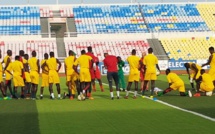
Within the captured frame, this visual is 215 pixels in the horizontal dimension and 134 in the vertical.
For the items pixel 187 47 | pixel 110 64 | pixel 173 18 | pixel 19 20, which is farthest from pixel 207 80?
pixel 173 18

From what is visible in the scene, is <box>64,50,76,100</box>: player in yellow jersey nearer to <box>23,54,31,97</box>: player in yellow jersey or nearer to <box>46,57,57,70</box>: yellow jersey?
<box>46,57,57,70</box>: yellow jersey

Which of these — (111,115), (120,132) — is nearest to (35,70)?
(111,115)

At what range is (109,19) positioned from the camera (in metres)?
63.4

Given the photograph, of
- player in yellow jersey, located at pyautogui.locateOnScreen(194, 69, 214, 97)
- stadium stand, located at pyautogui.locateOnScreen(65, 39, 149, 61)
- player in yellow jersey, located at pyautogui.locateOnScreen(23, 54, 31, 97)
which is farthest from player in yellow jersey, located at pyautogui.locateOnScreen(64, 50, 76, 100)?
stadium stand, located at pyautogui.locateOnScreen(65, 39, 149, 61)

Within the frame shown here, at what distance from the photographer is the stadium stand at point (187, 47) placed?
Result: 56.7 metres

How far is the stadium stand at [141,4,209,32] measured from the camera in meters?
62.8

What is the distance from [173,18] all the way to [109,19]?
26.5ft

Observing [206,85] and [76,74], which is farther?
[206,85]

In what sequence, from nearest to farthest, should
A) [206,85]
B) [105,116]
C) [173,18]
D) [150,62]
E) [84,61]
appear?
[105,116] < [84,61] < [150,62] < [206,85] < [173,18]

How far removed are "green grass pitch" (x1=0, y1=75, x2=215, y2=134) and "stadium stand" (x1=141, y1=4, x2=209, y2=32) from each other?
142 ft

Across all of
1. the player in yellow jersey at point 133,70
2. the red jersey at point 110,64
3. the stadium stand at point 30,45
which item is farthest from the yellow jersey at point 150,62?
the stadium stand at point 30,45

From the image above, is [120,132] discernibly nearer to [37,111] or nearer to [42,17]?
[37,111]

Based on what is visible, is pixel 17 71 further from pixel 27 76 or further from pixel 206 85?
pixel 206 85

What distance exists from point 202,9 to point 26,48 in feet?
80.8
